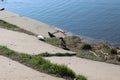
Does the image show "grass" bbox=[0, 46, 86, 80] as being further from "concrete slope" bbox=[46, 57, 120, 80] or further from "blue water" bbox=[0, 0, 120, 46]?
"blue water" bbox=[0, 0, 120, 46]

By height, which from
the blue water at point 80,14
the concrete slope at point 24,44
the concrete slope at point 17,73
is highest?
the concrete slope at point 17,73

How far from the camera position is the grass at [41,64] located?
7504mm

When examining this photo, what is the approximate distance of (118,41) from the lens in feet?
55.7

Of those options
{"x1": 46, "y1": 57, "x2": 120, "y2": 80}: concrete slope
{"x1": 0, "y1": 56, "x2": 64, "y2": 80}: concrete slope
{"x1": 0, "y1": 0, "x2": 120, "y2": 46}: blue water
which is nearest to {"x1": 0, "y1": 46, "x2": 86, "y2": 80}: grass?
{"x1": 0, "y1": 56, "x2": 64, "y2": 80}: concrete slope

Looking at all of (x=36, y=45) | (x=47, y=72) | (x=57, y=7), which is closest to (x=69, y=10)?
(x=57, y=7)

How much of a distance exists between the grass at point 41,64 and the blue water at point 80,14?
8483 millimetres

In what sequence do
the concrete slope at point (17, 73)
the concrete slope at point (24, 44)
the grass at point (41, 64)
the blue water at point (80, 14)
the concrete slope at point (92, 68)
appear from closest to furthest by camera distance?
1. the concrete slope at point (17, 73)
2. the grass at point (41, 64)
3. the concrete slope at point (92, 68)
4. the concrete slope at point (24, 44)
5. the blue water at point (80, 14)

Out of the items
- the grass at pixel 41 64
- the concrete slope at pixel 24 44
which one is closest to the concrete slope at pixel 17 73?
the grass at pixel 41 64

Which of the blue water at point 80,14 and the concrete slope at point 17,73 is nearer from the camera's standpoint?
the concrete slope at point 17,73

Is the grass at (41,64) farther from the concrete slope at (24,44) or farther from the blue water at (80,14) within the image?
the blue water at (80,14)

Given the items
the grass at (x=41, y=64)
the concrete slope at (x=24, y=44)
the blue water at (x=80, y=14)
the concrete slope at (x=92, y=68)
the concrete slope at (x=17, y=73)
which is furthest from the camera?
the blue water at (x=80, y=14)

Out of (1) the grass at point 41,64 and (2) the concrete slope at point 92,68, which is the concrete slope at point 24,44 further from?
(2) the concrete slope at point 92,68

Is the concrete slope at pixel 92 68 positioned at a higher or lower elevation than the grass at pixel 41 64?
lower

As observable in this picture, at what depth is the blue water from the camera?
A: 18953 mm
